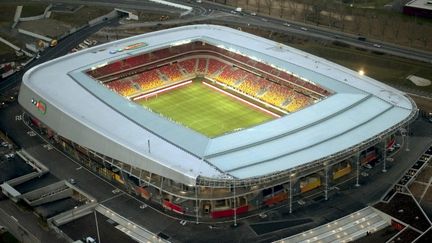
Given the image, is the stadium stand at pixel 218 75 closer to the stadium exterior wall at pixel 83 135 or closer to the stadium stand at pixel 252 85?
the stadium stand at pixel 252 85

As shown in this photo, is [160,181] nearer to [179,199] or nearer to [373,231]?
[179,199]

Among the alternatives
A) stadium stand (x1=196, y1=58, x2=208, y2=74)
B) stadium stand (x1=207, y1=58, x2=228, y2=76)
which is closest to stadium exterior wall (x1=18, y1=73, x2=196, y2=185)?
stadium stand (x1=196, y1=58, x2=208, y2=74)

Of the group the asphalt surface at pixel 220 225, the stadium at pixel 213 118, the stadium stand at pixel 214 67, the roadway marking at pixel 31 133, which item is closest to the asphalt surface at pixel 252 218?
the asphalt surface at pixel 220 225

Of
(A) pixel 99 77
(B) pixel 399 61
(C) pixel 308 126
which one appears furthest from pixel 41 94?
(B) pixel 399 61

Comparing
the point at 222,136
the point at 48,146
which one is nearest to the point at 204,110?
the point at 222,136

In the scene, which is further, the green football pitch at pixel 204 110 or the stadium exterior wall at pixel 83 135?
the green football pitch at pixel 204 110

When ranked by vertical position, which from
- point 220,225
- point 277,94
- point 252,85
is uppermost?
point 277,94

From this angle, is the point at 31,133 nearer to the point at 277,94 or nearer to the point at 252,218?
the point at 277,94

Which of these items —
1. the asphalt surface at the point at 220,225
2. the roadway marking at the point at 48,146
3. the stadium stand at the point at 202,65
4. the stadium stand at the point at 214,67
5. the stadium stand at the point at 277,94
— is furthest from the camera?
the stadium stand at the point at 202,65
